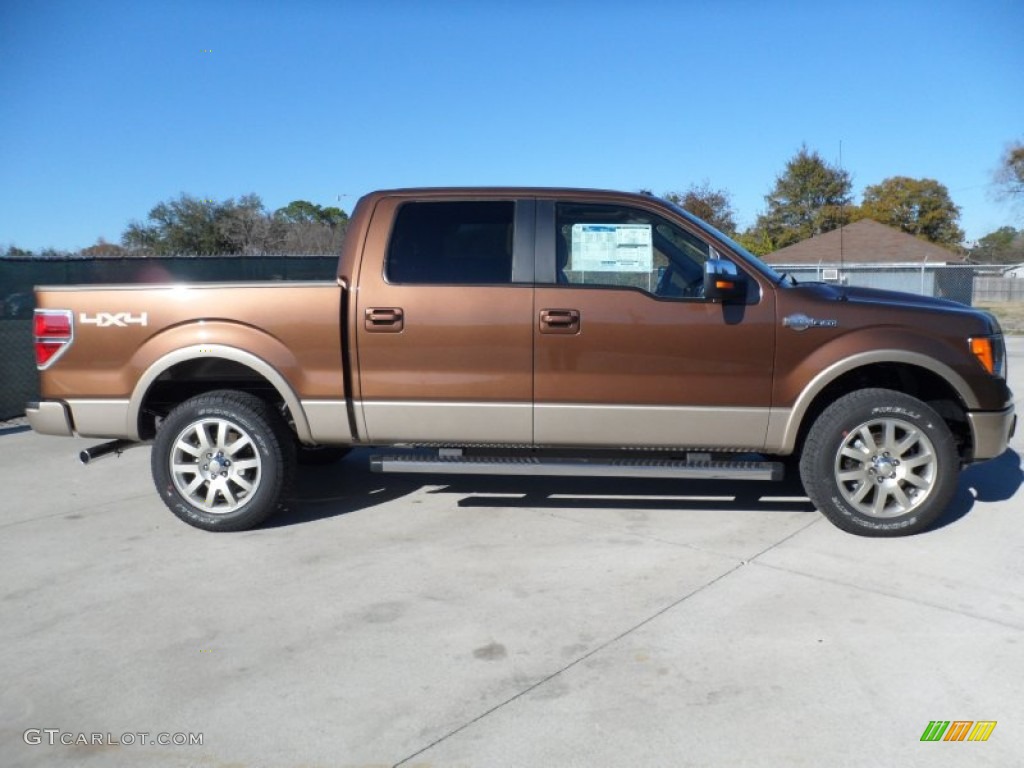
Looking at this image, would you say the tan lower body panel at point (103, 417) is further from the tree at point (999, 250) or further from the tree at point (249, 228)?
the tree at point (999, 250)

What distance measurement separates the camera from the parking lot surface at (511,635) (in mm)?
2832

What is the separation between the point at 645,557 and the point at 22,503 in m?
4.57

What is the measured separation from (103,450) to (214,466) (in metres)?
0.90

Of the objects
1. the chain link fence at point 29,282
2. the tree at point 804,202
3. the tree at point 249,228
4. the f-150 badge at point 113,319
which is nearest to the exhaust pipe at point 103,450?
the f-150 badge at point 113,319

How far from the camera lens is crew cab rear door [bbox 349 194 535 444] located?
15.9 feet

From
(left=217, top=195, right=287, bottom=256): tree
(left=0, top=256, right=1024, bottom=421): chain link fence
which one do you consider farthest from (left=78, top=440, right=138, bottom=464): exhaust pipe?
(left=217, top=195, right=287, bottom=256): tree

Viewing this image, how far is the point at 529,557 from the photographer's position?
4570 mm

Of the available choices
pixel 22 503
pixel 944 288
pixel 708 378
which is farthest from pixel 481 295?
pixel 944 288

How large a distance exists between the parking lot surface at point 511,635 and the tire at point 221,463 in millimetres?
250

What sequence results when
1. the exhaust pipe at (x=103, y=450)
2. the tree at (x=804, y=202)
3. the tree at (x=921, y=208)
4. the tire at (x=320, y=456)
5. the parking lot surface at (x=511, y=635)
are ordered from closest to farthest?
the parking lot surface at (x=511, y=635)
the exhaust pipe at (x=103, y=450)
the tire at (x=320, y=456)
the tree at (x=804, y=202)
the tree at (x=921, y=208)

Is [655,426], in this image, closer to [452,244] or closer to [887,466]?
[887,466]

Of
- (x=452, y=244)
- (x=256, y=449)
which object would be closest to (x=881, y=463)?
(x=452, y=244)

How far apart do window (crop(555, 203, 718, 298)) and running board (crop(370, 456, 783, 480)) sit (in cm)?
107

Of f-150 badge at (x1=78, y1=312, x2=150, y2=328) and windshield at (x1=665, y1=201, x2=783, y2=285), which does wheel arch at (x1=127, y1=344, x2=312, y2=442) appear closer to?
f-150 badge at (x1=78, y1=312, x2=150, y2=328)
